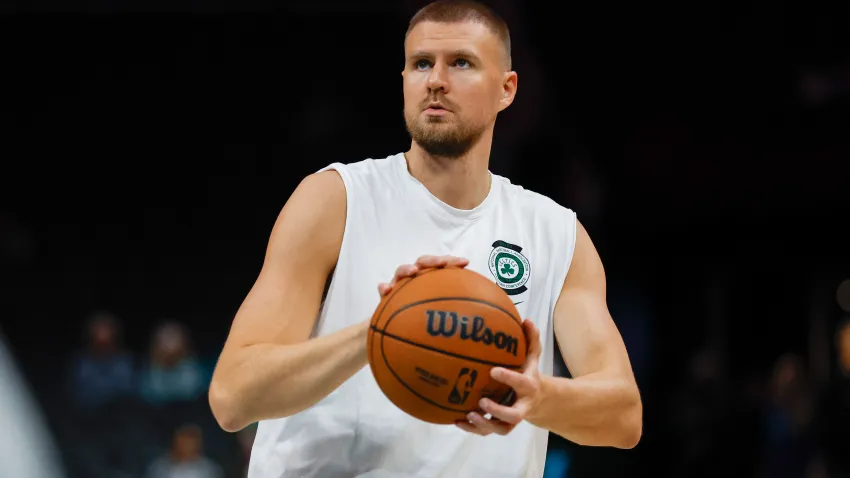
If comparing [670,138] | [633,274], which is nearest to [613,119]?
[670,138]

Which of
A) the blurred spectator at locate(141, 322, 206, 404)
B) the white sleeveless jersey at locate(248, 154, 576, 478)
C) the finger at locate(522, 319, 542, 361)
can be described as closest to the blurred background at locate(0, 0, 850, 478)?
the blurred spectator at locate(141, 322, 206, 404)

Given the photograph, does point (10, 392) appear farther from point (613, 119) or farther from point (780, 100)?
point (780, 100)

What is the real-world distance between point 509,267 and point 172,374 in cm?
841

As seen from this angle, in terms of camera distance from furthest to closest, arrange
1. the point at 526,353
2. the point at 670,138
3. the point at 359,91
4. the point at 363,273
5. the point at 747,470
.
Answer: the point at 359,91 < the point at 670,138 < the point at 747,470 < the point at 363,273 < the point at 526,353

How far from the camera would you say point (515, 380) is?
2682mm

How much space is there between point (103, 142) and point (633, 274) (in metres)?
7.21

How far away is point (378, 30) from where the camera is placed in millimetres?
14688

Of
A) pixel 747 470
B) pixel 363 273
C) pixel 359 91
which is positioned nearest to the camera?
pixel 363 273

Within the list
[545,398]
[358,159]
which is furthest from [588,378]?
[358,159]

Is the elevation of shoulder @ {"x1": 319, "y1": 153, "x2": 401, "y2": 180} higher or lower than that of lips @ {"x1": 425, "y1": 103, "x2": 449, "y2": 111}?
lower

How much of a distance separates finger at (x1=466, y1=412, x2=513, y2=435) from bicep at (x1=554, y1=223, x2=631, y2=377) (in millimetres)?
741

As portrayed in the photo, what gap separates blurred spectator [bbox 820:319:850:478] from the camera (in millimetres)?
8188

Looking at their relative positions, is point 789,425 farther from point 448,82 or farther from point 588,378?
point 448,82

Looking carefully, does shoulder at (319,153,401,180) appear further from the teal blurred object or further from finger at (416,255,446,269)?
the teal blurred object
